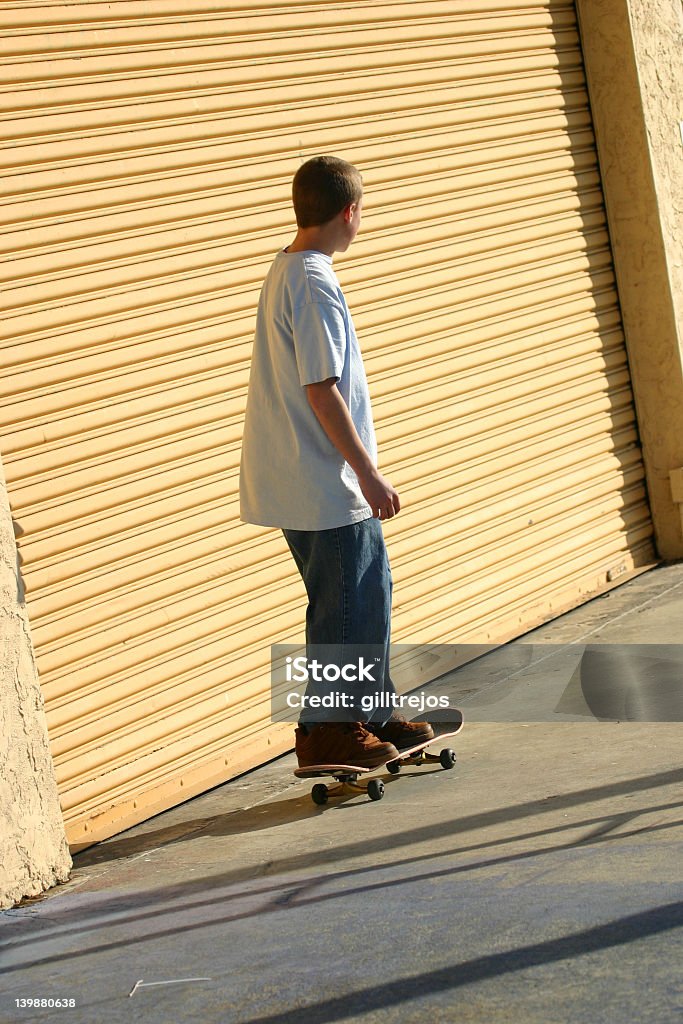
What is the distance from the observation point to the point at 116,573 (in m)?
4.54

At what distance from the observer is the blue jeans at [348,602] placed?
165 inches

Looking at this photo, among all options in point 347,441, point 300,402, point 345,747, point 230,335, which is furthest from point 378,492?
point 230,335

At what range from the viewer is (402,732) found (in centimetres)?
440

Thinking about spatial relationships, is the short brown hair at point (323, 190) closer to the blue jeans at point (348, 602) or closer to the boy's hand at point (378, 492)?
the boy's hand at point (378, 492)

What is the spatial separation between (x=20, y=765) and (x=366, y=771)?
1.06m

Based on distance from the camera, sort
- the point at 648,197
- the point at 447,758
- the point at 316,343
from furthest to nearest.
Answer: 1. the point at 648,197
2. the point at 447,758
3. the point at 316,343

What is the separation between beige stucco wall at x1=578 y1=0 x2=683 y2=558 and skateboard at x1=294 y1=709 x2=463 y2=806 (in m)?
3.15

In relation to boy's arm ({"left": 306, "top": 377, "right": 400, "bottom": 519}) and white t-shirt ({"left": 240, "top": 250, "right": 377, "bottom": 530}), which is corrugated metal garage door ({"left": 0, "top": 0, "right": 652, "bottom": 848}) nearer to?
white t-shirt ({"left": 240, "top": 250, "right": 377, "bottom": 530})

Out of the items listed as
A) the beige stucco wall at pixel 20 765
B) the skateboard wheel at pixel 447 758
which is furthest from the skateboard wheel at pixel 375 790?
the beige stucco wall at pixel 20 765

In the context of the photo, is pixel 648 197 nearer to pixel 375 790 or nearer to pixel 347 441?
pixel 347 441

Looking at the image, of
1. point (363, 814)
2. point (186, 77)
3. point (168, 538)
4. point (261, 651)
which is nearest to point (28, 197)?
point (186, 77)

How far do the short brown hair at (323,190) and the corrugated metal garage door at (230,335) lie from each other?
741 millimetres

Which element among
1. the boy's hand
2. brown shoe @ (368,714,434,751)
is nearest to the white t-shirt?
the boy's hand

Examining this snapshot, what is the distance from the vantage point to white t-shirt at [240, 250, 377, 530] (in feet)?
13.3
